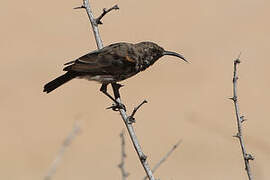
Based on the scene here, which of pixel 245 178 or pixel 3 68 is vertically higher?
pixel 3 68

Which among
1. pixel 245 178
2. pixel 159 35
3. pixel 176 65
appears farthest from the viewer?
pixel 159 35

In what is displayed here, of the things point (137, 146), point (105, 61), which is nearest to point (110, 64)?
point (105, 61)

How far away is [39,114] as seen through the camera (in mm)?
16172

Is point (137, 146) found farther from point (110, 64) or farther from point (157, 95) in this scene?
point (157, 95)

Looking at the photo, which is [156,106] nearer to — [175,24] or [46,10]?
[175,24]

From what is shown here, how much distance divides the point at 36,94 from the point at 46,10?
15.7 feet

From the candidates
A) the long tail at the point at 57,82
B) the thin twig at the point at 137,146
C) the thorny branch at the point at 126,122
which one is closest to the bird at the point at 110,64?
the long tail at the point at 57,82

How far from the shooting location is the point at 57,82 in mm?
6668

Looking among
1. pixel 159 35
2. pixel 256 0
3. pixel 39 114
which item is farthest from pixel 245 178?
pixel 256 0

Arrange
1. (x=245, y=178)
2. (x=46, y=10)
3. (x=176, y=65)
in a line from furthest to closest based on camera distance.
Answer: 1. (x=46, y=10)
2. (x=176, y=65)
3. (x=245, y=178)

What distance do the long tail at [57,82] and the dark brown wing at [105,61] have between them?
6cm

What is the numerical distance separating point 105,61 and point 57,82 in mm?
460

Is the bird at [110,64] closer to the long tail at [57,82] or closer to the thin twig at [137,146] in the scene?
the long tail at [57,82]

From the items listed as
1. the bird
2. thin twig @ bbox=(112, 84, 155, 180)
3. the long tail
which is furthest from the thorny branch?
the long tail
